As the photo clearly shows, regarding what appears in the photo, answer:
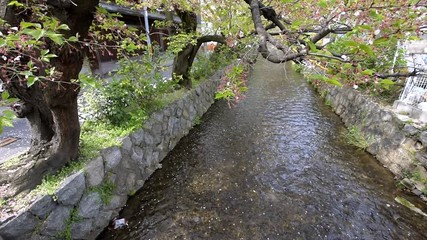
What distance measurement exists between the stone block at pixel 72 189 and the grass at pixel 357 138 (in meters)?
7.56


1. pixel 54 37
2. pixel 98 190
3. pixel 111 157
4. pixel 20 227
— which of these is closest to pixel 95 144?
pixel 111 157

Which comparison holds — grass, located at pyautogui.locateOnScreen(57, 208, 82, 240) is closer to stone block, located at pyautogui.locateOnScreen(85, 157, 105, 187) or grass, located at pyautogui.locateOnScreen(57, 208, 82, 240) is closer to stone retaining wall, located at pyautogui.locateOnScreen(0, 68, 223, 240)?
stone retaining wall, located at pyautogui.locateOnScreen(0, 68, 223, 240)

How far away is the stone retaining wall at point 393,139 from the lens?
18.5 ft

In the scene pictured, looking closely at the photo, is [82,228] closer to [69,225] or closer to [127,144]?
[69,225]

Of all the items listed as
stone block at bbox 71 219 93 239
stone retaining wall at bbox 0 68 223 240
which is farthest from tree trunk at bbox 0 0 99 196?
stone block at bbox 71 219 93 239

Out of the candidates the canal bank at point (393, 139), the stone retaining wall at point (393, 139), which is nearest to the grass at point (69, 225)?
the canal bank at point (393, 139)

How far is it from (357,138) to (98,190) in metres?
7.56

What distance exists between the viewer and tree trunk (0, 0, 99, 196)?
128 inches

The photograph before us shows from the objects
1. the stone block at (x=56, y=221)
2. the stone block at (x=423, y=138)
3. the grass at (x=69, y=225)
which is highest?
the stone block at (x=423, y=138)

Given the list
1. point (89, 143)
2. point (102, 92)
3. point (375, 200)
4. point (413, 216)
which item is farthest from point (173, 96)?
point (413, 216)

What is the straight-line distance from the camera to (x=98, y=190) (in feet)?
14.9

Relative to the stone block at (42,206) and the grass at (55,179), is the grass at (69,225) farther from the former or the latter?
the grass at (55,179)

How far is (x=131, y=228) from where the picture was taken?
4.61 m

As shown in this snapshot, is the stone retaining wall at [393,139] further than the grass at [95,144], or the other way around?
the stone retaining wall at [393,139]
